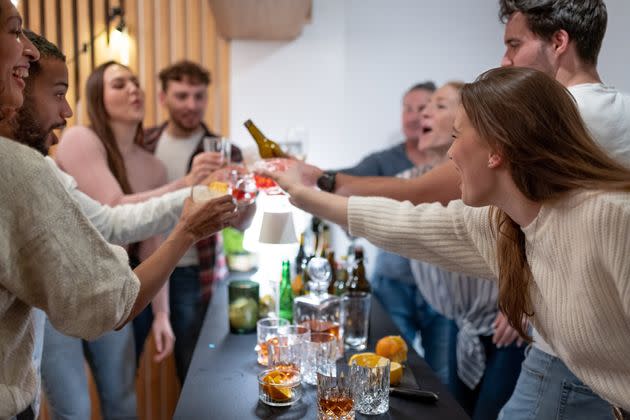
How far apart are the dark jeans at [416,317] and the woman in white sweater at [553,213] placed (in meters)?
1.80

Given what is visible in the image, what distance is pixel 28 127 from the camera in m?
1.46

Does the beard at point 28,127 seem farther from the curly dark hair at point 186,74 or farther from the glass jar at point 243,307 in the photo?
the curly dark hair at point 186,74

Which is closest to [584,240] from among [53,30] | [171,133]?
[171,133]

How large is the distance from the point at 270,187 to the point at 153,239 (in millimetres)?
622

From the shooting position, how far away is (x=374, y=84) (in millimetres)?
4273

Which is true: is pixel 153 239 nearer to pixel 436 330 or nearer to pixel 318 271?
pixel 318 271

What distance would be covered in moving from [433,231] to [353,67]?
2842 millimetres

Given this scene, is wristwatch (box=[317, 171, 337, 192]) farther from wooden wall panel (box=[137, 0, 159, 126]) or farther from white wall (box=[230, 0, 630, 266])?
wooden wall panel (box=[137, 0, 159, 126])

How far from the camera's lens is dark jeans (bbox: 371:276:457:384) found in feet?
10.4

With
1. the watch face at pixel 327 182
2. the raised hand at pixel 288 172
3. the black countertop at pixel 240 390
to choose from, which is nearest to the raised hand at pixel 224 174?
the raised hand at pixel 288 172

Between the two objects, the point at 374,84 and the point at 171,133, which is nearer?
the point at 171,133

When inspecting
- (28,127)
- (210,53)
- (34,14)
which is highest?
(34,14)

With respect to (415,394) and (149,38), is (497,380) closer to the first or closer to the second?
(415,394)

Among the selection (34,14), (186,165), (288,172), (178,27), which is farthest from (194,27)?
(288,172)
